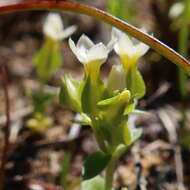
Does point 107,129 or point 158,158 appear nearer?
point 107,129

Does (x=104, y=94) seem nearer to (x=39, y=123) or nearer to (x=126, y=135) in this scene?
(x=126, y=135)

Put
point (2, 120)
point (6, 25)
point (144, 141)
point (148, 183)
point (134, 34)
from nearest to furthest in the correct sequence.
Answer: point (134, 34)
point (148, 183)
point (144, 141)
point (2, 120)
point (6, 25)

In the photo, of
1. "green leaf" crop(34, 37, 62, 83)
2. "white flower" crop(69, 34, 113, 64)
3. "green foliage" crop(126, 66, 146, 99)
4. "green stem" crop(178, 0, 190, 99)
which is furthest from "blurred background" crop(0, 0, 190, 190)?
"white flower" crop(69, 34, 113, 64)

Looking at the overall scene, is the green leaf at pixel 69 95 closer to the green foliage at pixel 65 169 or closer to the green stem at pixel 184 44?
the green foliage at pixel 65 169

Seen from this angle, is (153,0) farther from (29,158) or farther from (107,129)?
(107,129)

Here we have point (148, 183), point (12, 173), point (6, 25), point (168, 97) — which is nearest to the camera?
point (148, 183)

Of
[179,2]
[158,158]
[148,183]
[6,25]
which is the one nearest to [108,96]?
[148,183]

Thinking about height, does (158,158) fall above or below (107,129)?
below

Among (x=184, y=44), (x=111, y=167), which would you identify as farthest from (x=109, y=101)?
(x=184, y=44)

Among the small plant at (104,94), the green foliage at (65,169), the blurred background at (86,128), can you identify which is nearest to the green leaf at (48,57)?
the blurred background at (86,128)
